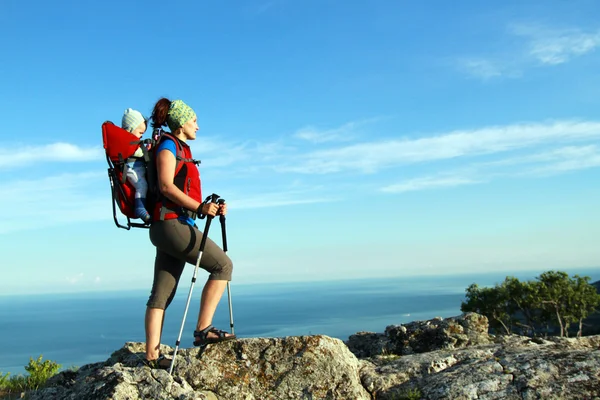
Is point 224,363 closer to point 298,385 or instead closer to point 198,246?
point 298,385

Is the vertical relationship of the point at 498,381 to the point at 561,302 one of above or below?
above

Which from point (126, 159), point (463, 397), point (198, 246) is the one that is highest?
point (126, 159)

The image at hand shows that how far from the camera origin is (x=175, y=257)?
6.71 m

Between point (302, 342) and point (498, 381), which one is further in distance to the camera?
point (302, 342)

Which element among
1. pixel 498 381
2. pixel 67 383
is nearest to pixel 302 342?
pixel 498 381

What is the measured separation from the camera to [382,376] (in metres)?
6.97

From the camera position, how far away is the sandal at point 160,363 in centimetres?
651

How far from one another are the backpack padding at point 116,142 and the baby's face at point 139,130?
1.04 ft

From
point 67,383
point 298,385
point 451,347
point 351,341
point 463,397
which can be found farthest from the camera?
point 351,341

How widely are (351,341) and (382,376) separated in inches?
134

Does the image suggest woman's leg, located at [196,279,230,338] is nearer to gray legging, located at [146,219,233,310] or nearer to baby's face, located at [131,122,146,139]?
gray legging, located at [146,219,233,310]

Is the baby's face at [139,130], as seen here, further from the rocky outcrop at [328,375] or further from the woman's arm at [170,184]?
the rocky outcrop at [328,375]

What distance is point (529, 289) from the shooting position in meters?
53.9

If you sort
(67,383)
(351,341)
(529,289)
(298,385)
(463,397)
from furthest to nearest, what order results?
(529,289), (351,341), (67,383), (298,385), (463,397)
